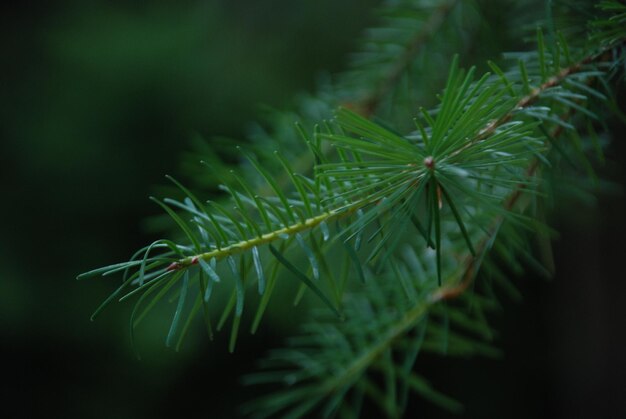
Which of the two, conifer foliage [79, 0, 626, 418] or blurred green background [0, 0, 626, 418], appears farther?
blurred green background [0, 0, 626, 418]

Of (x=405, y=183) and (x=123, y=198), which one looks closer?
(x=405, y=183)

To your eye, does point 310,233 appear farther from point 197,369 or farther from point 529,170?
point 197,369

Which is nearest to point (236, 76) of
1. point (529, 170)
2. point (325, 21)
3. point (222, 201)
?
point (325, 21)

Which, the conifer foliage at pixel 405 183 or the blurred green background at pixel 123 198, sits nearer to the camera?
the conifer foliage at pixel 405 183
